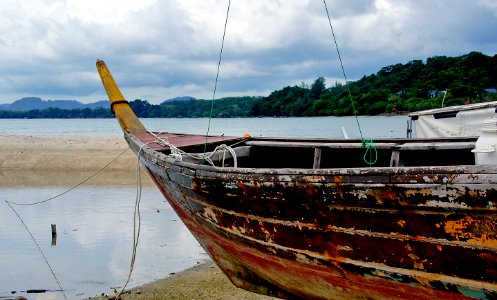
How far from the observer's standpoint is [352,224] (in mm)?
3705

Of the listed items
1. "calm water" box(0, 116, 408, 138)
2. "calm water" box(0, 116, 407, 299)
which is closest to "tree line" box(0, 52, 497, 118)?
"calm water" box(0, 116, 408, 138)

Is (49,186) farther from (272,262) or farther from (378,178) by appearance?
(378,178)

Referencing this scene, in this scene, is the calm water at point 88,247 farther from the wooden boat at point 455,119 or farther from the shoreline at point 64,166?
the wooden boat at point 455,119

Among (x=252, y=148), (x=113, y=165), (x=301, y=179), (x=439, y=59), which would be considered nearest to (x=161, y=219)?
(x=252, y=148)

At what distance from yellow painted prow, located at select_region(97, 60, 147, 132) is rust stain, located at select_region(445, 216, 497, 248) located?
5964 millimetres

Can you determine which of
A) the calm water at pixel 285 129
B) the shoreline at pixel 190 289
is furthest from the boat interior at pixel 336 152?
the calm water at pixel 285 129

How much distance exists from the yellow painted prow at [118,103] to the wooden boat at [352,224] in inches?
121

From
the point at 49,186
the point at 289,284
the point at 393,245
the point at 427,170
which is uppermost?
the point at 427,170

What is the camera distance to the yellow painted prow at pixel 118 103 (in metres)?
8.49

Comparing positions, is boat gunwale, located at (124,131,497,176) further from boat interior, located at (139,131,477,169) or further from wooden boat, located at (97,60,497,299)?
boat interior, located at (139,131,477,169)

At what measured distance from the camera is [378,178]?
11.2 feet

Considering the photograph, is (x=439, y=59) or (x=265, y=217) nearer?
(x=265, y=217)

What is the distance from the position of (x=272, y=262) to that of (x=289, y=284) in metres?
0.27

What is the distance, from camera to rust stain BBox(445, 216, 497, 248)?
10.4ft
